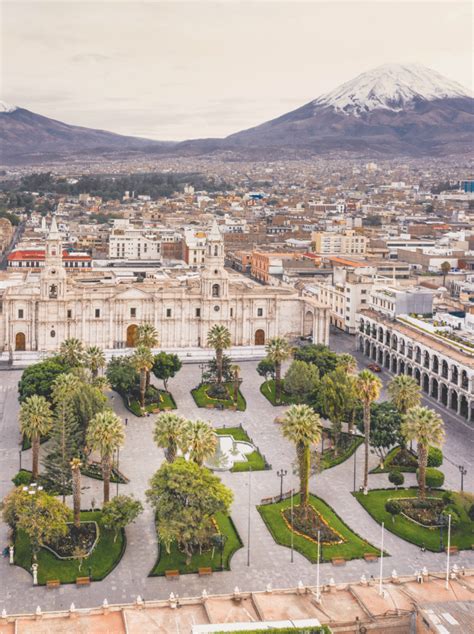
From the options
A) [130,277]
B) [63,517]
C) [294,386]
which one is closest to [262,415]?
[294,386]

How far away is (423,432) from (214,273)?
147 feet

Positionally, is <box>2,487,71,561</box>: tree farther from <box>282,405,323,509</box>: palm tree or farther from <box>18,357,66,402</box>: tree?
<box>18,357,66,402</box>: tree

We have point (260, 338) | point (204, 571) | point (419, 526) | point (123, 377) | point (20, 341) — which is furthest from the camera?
point (260, 338)

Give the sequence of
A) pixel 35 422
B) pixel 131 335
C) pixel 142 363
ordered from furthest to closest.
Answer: pixel 131 335
pixel 142 363
pixel 35 422

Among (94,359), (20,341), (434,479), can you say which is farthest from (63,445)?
(20,341)

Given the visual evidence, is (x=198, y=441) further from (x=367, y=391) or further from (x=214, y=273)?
(x=214, y=273)

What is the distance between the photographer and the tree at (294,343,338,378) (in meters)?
73.1

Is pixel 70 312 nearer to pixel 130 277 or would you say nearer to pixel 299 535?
pixel 130 277

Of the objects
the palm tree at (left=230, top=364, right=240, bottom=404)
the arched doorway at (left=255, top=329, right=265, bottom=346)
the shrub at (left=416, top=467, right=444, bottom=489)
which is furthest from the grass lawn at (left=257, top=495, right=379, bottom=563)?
the arched doorway at (left=255, top=329, right=265, bottom=346)

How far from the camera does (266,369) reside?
75.4 meters

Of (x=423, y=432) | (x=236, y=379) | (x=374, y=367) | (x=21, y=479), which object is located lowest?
(x=21, y=479)

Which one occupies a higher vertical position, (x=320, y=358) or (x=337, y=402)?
(x=320, y=358)

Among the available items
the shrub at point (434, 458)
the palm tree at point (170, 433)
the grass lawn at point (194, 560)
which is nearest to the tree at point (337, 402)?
the shrub at point (434, 458)

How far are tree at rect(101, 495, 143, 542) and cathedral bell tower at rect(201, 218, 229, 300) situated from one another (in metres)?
46.3
